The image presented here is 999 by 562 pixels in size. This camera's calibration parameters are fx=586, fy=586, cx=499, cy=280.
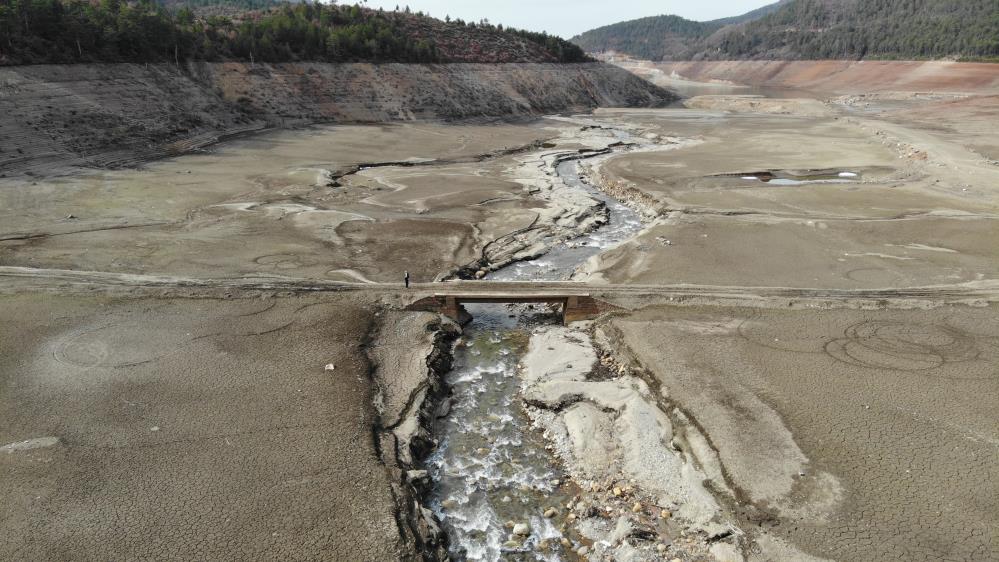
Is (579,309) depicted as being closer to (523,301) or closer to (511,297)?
(523,301)

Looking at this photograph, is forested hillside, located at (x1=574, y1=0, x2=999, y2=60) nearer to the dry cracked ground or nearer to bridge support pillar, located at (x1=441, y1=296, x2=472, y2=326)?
the dry cracked ground

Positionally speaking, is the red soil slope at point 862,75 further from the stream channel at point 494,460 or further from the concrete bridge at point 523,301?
the stream channel at point 494,460

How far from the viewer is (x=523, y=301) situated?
21.5 m

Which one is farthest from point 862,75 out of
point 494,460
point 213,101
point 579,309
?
point 494,460

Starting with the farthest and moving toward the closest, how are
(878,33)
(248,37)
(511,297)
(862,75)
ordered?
1. (878,33)
2. (862,75)
3. (248,37)
4. (511,297)

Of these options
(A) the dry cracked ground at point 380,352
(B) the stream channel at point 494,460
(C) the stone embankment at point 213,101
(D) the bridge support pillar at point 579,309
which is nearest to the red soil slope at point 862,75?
(C) the stone embankment at point 213,101

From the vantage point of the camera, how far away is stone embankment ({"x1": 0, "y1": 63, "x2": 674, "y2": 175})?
41.0 meters

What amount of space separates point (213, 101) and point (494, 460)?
5633 cm

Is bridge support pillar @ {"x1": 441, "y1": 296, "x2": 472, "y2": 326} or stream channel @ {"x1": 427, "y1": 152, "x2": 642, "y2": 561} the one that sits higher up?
bridge support pillar @ {"x1": 441, "y1": 296, "x2": 472, "y2": 326}

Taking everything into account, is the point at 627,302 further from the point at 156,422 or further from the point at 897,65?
the point at 897,65

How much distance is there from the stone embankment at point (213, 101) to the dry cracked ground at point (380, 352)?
589cm

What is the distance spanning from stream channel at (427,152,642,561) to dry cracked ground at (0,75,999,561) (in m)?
1.62

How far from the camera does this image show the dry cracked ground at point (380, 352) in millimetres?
11484

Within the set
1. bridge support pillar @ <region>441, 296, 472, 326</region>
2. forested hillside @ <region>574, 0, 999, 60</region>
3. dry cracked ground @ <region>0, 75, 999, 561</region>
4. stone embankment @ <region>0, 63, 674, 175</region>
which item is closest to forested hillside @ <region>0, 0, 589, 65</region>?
stone embankment @ <region>0, 63, 674, 175</region>
